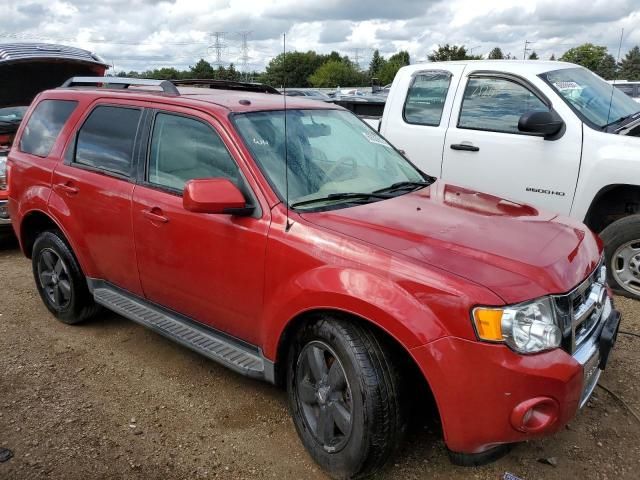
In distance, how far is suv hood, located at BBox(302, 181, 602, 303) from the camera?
2.32m

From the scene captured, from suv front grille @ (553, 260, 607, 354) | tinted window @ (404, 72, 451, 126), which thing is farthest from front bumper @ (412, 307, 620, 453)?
tinted window @ (404, 72, 451, 126)

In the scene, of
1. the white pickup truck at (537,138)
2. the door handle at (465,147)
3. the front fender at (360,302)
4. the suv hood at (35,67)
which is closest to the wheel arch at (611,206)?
the white pickup truck at (537,138)

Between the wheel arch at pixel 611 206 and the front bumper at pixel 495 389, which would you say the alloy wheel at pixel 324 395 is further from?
the wheel arch at pixel 611 206

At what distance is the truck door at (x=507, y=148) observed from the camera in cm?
Answer: 480

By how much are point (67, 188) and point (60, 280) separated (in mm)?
820

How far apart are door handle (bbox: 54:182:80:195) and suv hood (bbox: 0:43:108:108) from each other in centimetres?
389

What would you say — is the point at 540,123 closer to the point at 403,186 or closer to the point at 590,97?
the point at 590,97

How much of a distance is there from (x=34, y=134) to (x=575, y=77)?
483 centimetres

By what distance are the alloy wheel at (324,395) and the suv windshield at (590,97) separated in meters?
3.47

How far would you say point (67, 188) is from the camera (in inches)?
157

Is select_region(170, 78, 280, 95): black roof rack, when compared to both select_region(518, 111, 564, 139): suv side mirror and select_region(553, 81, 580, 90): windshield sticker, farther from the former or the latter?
select_region(553, 81, 580, 90): windshield sticker

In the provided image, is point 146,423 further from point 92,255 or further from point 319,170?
point 319,170

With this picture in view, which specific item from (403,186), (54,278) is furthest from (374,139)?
(54,278)

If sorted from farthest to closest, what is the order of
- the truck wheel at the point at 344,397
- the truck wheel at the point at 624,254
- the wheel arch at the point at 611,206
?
the wheel arch at the point at 611,206 → the truck wheel at the point at 624,254 → the truck wheel at the point at 344,397
